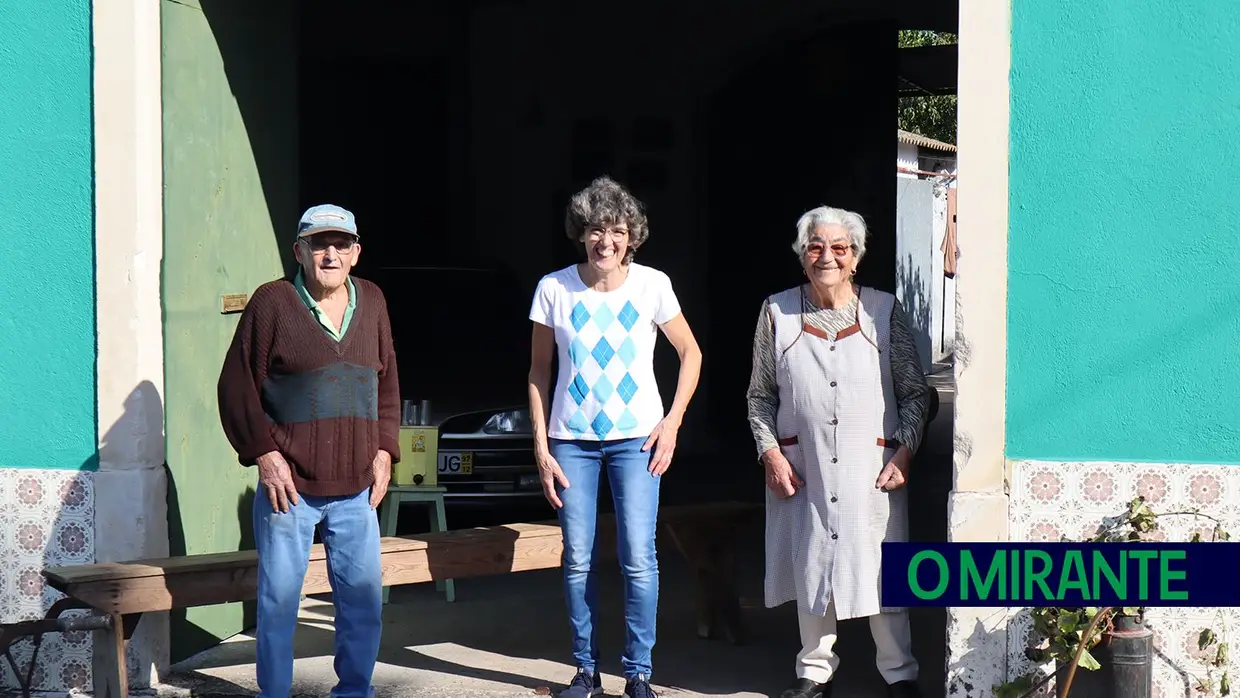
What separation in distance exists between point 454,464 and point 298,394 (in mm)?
3395

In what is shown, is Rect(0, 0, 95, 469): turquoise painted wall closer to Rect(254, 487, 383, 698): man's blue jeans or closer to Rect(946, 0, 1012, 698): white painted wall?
Rect(254, 487, 383, 698): man's blue jeans

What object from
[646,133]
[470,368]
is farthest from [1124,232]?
[646,133]

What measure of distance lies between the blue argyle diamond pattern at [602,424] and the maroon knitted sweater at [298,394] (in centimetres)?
80

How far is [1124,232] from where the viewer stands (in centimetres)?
511

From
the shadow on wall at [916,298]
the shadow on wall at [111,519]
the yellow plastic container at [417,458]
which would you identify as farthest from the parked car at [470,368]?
the shadow on wall at [916,298]

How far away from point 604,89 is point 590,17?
0.65m

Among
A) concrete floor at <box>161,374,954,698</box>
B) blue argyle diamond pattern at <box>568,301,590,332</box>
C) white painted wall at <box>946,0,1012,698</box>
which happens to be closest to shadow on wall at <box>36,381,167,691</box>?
concrete floor at <box>161,374,954,698</box>

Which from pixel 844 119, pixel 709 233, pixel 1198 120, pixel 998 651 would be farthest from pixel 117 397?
pixel 844 119

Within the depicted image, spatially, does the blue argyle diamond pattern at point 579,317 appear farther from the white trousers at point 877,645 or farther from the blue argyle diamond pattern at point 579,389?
the white trousers at point 877,645

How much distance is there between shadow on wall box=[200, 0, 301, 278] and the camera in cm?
651

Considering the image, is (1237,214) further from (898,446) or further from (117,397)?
(117,397)

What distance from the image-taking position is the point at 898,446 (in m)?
5.35

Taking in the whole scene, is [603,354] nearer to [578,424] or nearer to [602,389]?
[602,389]

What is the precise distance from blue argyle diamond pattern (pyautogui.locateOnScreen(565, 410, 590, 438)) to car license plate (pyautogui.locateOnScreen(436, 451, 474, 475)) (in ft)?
10.4
